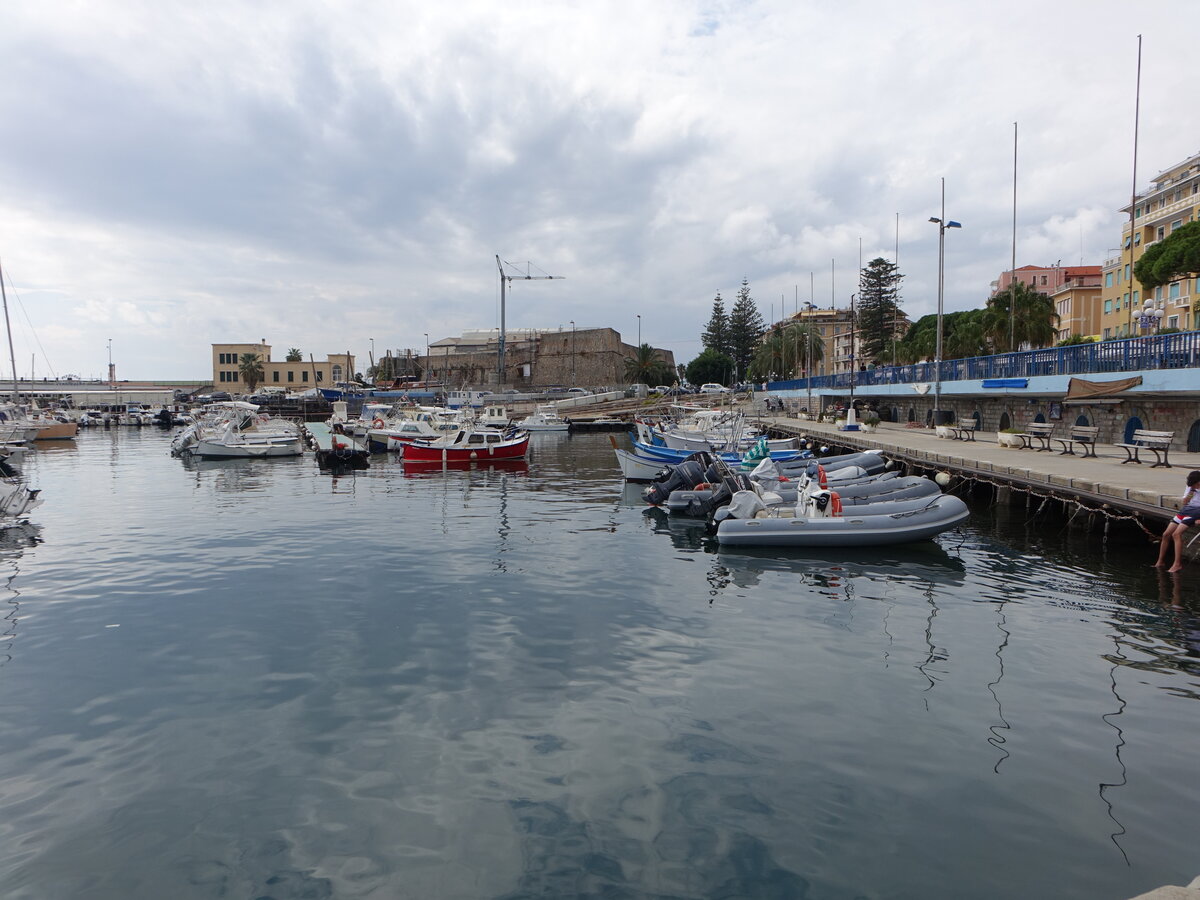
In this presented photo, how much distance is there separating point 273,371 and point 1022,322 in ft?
371

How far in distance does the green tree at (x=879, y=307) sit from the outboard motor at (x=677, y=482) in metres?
68.3

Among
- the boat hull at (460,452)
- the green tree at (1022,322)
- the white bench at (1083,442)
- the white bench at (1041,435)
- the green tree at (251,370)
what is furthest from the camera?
the green tree at (251,370)

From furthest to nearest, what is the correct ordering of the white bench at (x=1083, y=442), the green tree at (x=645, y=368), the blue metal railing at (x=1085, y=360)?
the green tree at (x=645, y=368)
the white bench at (x=1083, y=442)
the blue metal railing at (x=1085, y=360)

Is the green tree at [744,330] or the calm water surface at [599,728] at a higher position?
the green tree at [744,330]

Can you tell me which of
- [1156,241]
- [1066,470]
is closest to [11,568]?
[1066,470]

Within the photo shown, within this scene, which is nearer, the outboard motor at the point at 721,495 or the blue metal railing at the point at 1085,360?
the outboard motor at the point at 721,495

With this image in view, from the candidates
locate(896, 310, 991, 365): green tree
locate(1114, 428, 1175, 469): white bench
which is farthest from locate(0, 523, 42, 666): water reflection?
locate(896, 310, 991, 365): green tree

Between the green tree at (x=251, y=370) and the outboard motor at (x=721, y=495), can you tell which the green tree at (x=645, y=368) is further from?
the outboard motor at (x=721, y=495)

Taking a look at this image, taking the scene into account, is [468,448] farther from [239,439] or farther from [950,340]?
[950,340]

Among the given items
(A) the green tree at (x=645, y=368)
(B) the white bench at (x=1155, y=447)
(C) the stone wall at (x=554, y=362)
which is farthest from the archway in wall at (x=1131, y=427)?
(C) the stone wall at (x=554, y=362)

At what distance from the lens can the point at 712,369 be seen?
108688 mm

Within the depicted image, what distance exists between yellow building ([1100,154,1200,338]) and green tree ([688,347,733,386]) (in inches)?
1882

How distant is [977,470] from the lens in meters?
21.9

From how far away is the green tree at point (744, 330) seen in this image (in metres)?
113
